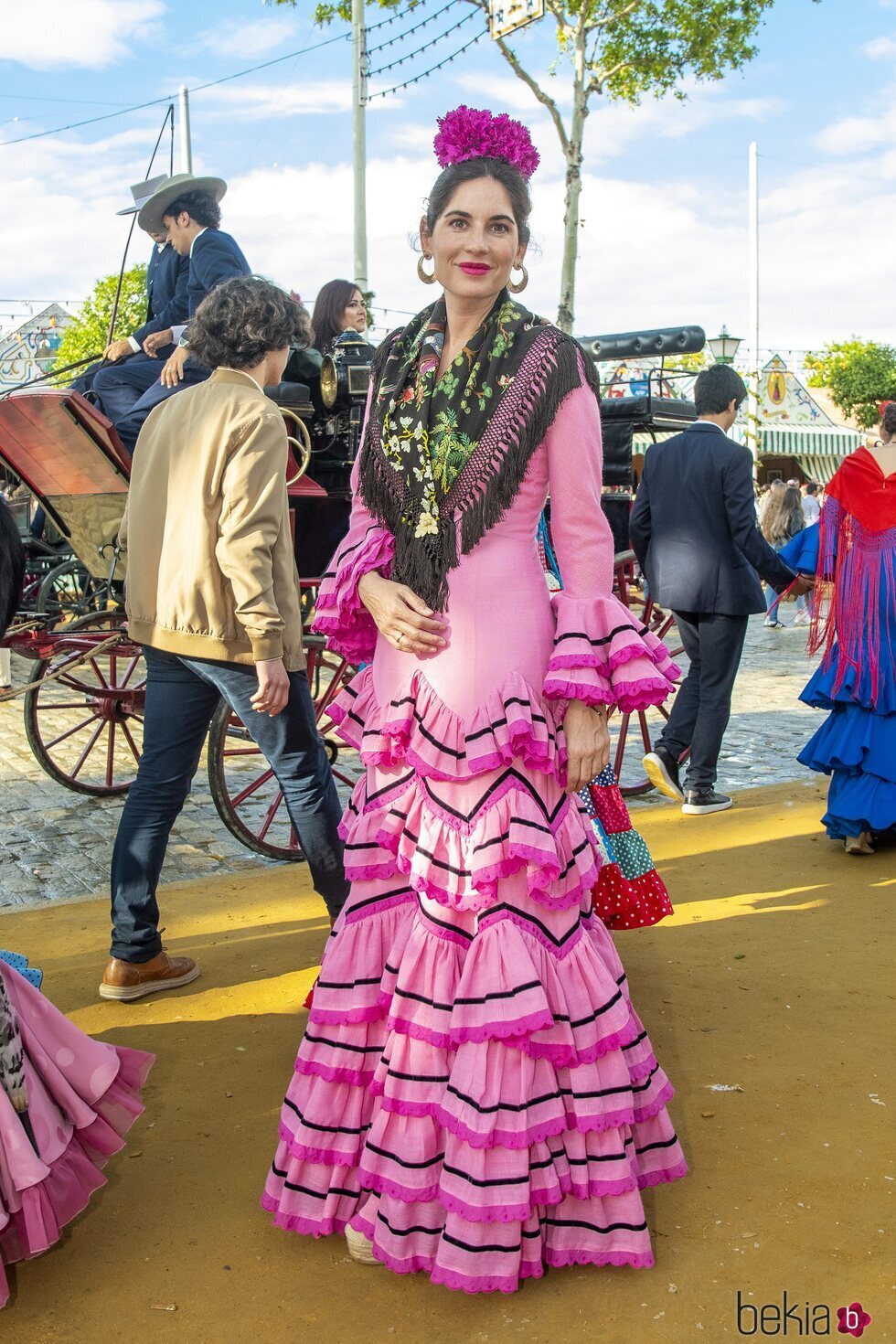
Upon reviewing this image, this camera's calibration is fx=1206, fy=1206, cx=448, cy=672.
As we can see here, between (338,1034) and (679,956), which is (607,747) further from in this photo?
(679,956)

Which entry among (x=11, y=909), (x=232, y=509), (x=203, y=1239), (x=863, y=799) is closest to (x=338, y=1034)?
(x=203, y=1239)

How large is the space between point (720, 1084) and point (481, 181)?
7.83ft

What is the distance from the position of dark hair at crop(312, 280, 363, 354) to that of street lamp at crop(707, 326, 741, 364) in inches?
523

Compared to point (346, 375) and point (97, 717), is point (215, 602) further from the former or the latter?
point (97, 717)

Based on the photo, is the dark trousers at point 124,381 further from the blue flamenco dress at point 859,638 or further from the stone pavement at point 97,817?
the blue flamenco dress at point 859,638

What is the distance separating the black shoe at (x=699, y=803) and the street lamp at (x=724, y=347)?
13.7 m

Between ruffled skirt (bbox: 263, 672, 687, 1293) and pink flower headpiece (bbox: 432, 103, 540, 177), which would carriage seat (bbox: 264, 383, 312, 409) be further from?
ruffled skirt (bbox: 263, 672, 687, 1293)

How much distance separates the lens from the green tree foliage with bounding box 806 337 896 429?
39938mm

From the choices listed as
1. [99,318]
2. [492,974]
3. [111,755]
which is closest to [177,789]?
[492,974]

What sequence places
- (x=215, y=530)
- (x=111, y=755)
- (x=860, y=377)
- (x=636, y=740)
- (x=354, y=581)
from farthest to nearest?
(x=860, y=377) < (x=636, y=740) < (x=111, y=755) < (x=215, y=530) < (x=354, y=581)

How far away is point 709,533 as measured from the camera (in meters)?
6.13

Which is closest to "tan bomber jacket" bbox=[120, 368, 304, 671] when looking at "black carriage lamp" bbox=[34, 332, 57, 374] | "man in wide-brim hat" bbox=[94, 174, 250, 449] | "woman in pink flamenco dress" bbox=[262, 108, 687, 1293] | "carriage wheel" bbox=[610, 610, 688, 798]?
"woman in pink flamenco dress" bbox=[262, 108, 687, 1293]

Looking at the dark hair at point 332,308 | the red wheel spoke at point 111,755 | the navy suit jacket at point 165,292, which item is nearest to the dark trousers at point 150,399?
the navy suit jacket at point 165,292

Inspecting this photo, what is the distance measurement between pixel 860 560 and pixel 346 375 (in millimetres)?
2478
